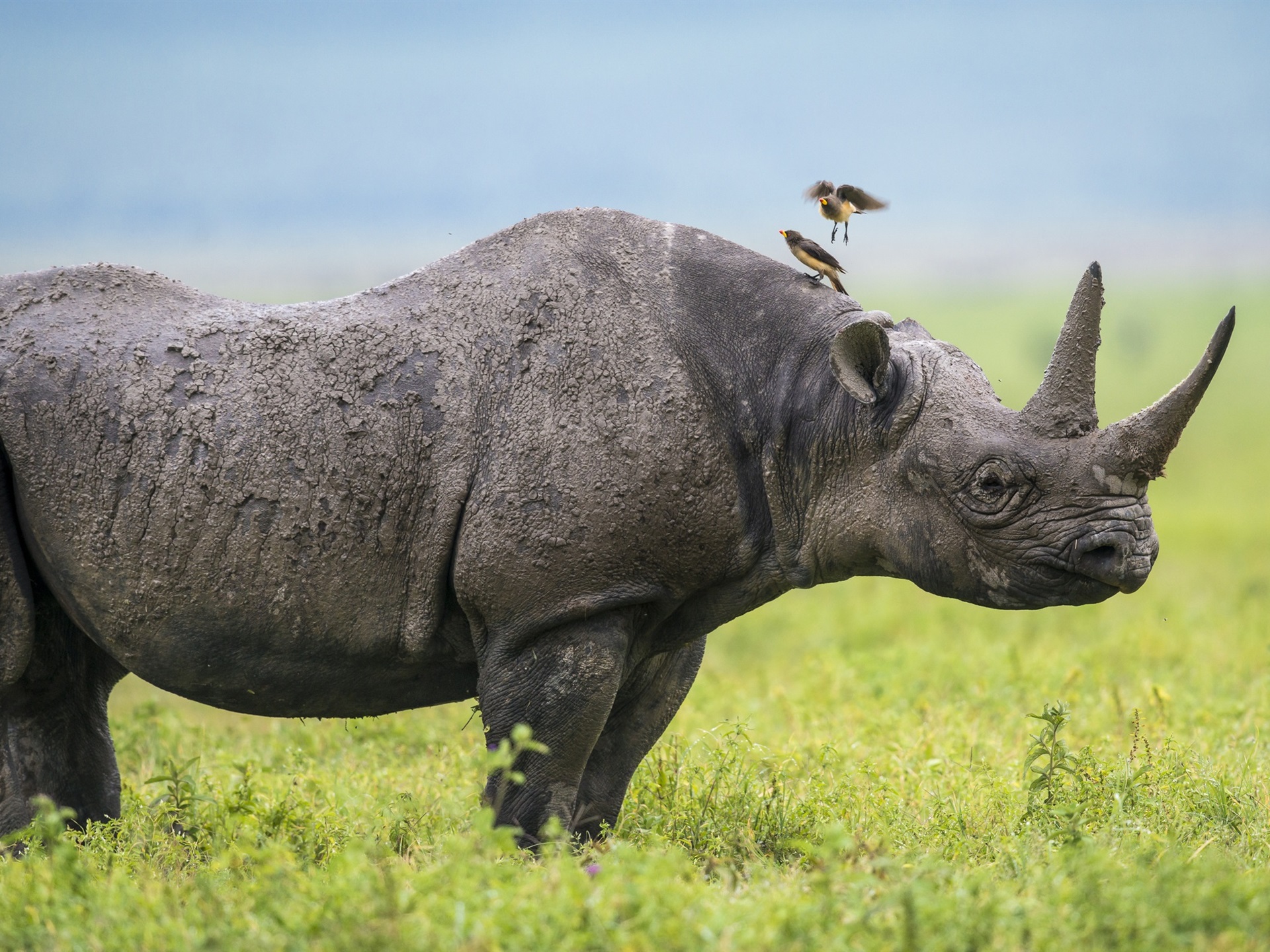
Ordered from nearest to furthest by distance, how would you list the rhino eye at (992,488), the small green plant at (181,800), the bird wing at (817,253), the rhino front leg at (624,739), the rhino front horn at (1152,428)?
the rhino front horn at (1152,428)
the rhino eye at (992,488)
the bird wing at (817,253)
the small green plant at (181,800)
the rhino front leg at (624,739)

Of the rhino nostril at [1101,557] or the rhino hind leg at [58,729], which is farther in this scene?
the rhino hind leg at [58,729]

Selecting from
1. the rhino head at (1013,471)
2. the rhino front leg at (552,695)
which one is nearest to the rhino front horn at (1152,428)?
the rhino head at (1013,471)

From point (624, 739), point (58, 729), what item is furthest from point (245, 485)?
point (624, 739)

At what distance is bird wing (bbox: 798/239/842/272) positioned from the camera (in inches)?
215

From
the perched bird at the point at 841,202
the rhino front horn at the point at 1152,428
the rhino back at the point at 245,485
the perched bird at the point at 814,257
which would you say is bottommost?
the rhino back at the point at 245,485

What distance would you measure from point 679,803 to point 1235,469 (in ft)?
93.4

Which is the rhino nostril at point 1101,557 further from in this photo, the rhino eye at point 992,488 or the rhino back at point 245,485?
the rhino back at point 245,485

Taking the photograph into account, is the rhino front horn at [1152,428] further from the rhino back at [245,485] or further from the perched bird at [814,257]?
the rhino back at [245,485]

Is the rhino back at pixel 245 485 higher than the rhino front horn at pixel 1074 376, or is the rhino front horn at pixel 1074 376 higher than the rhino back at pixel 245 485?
the rhino front horn at pixel 1074 376

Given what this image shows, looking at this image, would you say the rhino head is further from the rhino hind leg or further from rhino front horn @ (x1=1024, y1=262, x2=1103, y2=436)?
the rhino hind leg

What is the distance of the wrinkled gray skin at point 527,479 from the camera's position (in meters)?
5.00

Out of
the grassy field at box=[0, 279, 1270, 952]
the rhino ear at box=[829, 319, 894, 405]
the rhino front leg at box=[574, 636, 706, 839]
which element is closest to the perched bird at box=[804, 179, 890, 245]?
the rhino ear at box=[829, 319, 894, 405]

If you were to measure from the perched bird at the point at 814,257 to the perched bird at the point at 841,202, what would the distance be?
0.24 m

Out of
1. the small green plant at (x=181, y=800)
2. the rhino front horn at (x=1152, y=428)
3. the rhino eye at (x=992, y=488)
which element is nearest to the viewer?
the rhino front horn at (x=1152, y=428)
